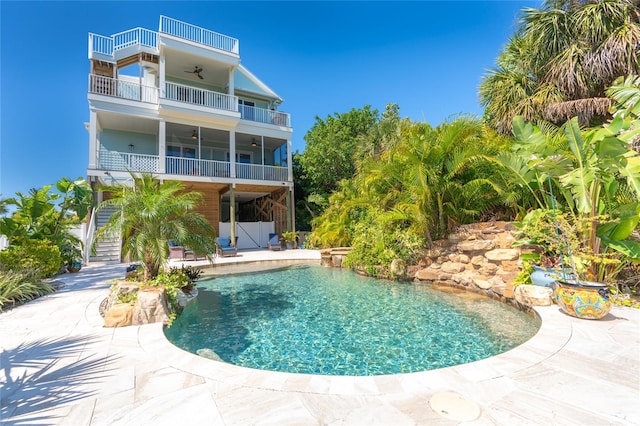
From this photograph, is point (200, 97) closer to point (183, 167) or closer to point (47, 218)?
point (183, 167)

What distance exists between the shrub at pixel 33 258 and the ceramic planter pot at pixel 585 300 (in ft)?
35.6

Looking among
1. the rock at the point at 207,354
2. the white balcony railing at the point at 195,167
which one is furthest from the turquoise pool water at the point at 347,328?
the white balcony railing at the point at 195,167

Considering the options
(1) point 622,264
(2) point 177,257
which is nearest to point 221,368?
(1) point 622,264

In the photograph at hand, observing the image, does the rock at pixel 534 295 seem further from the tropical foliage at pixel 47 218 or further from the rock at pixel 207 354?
the tropical foliage at pixel 47 218

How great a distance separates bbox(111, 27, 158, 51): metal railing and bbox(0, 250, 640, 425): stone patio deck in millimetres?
14852

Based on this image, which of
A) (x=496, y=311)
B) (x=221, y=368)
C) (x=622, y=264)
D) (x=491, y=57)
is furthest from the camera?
(x=491, y=57)

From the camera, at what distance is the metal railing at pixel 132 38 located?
1334cm

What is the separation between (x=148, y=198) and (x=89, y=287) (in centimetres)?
346

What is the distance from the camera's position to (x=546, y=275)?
509 cm

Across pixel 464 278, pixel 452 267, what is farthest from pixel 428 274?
pixel 464 278

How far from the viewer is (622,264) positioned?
16.3 ft

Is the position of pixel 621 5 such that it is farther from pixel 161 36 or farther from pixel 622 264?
pixel 161 36

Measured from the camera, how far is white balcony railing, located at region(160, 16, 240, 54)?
13.1m

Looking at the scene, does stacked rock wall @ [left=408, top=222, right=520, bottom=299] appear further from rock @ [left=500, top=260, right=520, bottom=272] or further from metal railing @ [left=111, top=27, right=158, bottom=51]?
metal railing @ [left=111, top=27, right=158, bottom=51]
